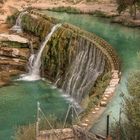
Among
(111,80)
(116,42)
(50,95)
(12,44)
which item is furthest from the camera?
(12,44)

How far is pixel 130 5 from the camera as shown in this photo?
59.2 m

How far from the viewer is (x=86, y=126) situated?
97.5ft

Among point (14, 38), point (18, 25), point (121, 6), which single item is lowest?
point (14, 38)

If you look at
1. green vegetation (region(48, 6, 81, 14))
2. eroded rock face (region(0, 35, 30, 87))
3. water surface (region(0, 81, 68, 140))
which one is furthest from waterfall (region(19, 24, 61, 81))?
green vegetation (region(48, 6, 81, 14))

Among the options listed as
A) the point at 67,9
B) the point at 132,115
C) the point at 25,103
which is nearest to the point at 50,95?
the point at 25,103

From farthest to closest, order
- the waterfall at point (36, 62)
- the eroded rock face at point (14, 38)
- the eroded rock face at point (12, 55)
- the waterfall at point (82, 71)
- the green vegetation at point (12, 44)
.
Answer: the eroded rock face at point (14, 38) < the green vegetation at point (12, 44) < the waterfall at point (36, 62) < the eroded rock face at point (12, 55) < the waterfall at point (82, 71)

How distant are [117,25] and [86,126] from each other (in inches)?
1241

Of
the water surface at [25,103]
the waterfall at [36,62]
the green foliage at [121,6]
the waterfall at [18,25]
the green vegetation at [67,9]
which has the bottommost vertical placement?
the water surface at [25,103]

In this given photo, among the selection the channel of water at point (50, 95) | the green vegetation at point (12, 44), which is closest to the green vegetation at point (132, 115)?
the channel of water at point (50, 95)

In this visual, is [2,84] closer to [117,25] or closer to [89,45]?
[89,45]

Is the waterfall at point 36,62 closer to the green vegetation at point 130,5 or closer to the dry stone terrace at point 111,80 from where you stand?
the dry stone terrace at point 111,80

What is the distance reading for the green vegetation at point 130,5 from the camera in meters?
58.5

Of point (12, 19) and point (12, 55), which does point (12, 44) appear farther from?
point (12, 19)

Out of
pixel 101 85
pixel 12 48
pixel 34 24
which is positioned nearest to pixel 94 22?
pixel 34 24
